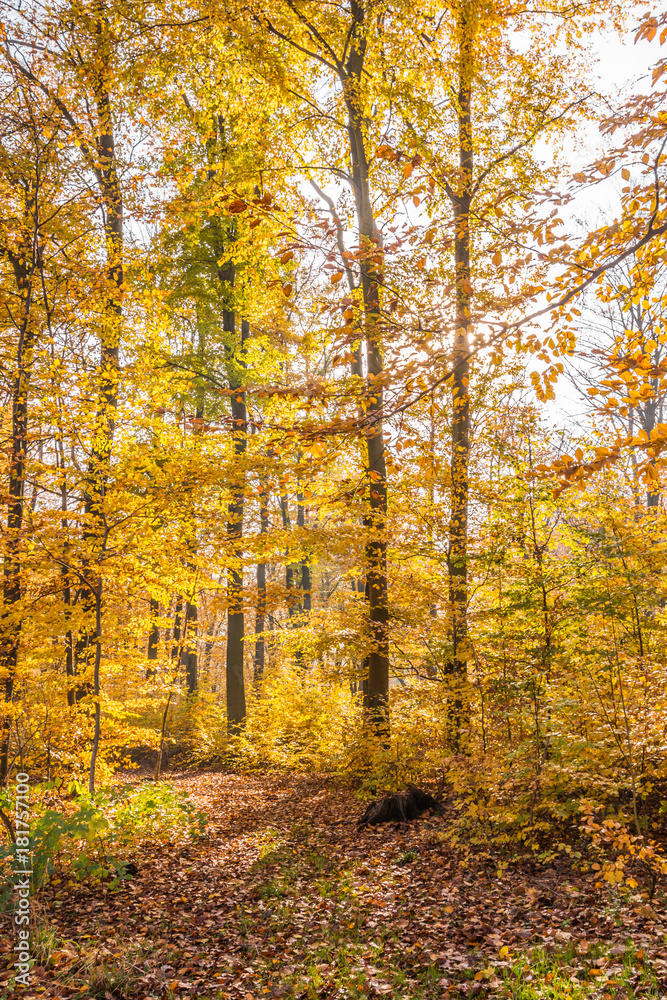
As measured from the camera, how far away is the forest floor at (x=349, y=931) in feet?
11.3

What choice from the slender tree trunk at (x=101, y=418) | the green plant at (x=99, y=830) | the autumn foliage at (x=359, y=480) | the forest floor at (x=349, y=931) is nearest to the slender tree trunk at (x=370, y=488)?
the autumn foliage at (x=359, y=480)

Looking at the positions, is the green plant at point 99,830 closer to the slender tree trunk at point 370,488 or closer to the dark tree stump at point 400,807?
the dark tree stump at point 400,807

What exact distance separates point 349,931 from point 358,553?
14.3ft

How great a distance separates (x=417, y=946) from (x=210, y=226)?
1379 centimetres

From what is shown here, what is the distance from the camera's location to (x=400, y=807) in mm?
Result: 6914

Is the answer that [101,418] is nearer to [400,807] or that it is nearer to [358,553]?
[358,553]

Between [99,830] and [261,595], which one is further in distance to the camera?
[261,595]

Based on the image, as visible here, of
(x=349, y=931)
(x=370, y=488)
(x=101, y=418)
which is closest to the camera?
(x=349, y=931)

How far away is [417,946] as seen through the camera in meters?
3.93

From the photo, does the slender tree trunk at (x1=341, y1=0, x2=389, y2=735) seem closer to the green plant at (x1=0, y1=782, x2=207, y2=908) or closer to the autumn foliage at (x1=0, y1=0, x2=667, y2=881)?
the autumn foliage at (x1=0, y1=0, x2=667, y2=881)

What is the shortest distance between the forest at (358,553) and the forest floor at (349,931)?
0.10 ft

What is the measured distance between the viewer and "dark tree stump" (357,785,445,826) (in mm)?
6875

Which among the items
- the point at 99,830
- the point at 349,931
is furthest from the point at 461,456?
the point at 99,830

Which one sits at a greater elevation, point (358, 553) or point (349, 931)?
point (358, 553)
